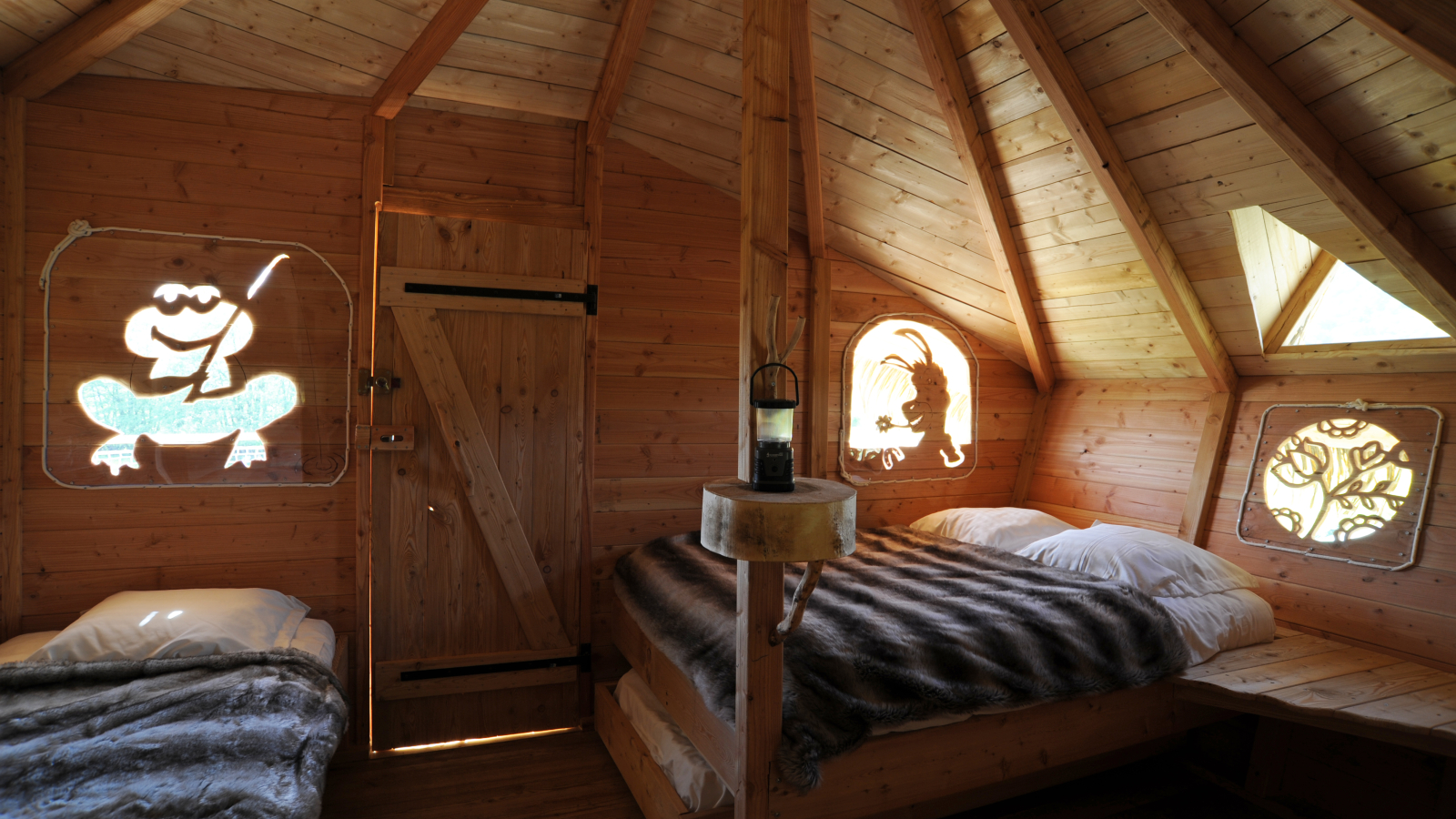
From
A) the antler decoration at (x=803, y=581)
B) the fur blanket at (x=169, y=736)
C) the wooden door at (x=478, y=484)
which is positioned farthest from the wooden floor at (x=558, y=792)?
the antler decoration at (x=803, y=581)

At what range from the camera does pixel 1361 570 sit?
2.55 metres

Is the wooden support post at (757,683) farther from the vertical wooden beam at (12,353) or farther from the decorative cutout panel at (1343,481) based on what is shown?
the vertical wooden beam at (12,353)

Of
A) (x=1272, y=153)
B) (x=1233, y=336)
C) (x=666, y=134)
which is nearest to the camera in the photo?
(x=1272, y=153)

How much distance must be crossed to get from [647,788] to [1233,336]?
263 cm

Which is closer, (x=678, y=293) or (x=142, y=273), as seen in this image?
(x=142, y=273)

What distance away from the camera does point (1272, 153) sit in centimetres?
215

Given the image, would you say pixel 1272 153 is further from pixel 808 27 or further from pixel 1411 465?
pixel 808 27

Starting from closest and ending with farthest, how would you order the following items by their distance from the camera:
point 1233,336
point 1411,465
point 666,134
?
point 1411,465 < point 1233,336 < point 666,134

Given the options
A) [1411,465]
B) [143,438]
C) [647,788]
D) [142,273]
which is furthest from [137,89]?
[1411,465]

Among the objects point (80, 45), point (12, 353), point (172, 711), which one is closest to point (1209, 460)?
point (172, 711)

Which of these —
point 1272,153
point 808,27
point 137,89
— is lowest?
point 1272,153

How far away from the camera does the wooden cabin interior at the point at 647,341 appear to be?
2.04 m

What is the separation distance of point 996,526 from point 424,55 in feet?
9.16

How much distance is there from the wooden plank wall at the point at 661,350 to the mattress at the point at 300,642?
3.30ft
